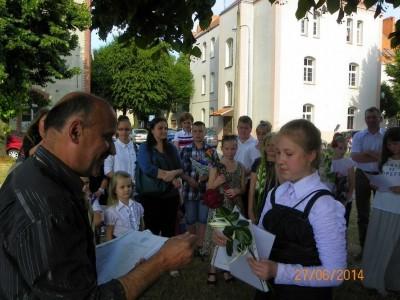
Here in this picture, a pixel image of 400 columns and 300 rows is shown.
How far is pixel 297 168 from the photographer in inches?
91.5

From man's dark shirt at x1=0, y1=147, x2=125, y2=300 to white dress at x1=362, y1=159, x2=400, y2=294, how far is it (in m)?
3.91

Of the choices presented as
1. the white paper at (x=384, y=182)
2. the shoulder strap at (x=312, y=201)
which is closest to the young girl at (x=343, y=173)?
the white paper at (x=384, y=182)

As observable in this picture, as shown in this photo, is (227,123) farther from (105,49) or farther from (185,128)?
(185,128)

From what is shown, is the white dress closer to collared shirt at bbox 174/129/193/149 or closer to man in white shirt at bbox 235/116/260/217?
man in white shirt at bbox 235/116/260/217

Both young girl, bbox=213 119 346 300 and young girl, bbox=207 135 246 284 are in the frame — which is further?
young girl, bbox=207 135 246 284

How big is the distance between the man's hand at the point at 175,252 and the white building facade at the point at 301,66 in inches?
1108

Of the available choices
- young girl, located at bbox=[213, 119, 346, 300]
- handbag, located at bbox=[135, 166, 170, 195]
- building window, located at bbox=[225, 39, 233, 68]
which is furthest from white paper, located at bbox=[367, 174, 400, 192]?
building window, located at bbox=[225, 39, 233, 68]

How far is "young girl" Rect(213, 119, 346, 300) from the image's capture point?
2164 millimetres

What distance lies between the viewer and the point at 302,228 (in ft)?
7.25

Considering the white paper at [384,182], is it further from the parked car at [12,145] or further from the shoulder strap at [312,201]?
the parked car at [12,145]

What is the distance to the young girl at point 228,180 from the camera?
4.98 m

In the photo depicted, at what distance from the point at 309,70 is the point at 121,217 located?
1141 inches

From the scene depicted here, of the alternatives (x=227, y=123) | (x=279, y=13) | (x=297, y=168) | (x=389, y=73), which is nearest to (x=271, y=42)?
(x=279, y=13)

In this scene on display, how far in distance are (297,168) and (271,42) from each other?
2938 cm
